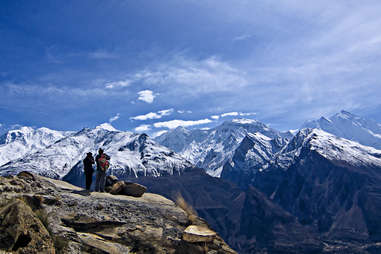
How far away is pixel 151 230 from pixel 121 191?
737 centimetres

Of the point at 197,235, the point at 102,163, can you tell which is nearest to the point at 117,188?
A: the point at 102,163

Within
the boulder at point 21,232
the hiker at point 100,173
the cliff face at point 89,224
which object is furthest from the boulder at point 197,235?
the hiker at point 100,173

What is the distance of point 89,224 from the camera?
17.5 meters

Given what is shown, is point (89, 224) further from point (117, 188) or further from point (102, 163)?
point (102, 163)

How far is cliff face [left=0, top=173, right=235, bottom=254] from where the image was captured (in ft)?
39.3

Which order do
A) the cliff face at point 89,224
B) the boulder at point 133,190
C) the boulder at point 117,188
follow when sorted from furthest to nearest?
the boulder at point 133,190 < the boulder at point 117,188 < the cliff face at point 89,224

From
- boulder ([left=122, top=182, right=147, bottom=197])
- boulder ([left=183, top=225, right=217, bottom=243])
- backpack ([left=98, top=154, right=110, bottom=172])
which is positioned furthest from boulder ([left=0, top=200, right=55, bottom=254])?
backpack ([left=98, top=154, right=110, bottom=172])

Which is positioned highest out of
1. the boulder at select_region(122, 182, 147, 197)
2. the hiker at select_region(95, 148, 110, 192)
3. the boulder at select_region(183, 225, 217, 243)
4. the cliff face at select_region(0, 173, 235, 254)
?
the hiker at select_region(95, 148, 110, 192)

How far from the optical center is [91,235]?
1633 centimetres

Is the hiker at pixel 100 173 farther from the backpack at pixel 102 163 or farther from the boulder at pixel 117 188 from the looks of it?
the boulder at pixel 117 188

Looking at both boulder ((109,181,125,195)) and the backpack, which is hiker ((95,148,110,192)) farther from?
boulder ((109,181,125,195))

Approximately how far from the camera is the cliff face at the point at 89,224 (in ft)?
39.3

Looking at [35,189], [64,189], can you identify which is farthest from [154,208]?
[35,189]

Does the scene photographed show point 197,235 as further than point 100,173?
No
